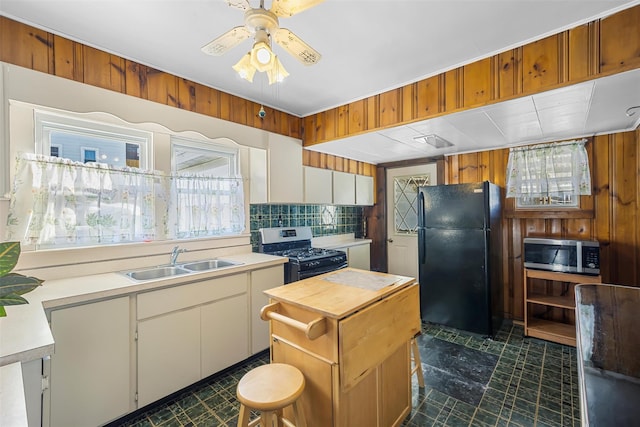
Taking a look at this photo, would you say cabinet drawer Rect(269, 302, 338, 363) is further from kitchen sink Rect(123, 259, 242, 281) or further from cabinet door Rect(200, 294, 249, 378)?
kitchen sink Rect(123, 259, 242, 281)

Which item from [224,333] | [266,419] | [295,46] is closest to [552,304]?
[266,419]

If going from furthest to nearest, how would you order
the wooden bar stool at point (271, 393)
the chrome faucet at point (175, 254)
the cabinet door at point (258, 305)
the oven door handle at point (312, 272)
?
the oven door handle at point (312, 272) → the cabinet door at point (258, 305) → the chrome faucet at point (175, 254) → the wooden bar stool at point (271, 393)

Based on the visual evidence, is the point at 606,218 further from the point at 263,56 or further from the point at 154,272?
the point at 154,272

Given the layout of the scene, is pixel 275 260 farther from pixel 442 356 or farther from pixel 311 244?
pixel 442 356

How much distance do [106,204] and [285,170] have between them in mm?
1695

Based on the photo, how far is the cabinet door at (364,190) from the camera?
4.36m

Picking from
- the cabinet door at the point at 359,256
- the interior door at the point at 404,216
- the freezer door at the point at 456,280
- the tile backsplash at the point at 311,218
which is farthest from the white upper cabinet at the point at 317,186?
the freezer door at the point at 456,280

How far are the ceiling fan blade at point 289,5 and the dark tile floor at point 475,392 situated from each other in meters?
2.38

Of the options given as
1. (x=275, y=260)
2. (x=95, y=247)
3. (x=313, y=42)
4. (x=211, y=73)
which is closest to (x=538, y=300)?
(x=275, y=260)

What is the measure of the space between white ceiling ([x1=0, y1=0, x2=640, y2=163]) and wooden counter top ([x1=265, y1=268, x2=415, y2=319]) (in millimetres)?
1516

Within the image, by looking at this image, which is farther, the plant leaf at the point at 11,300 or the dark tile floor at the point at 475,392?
the dark tile floor at the point at 475,392

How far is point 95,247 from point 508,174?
412cm

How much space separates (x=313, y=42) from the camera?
1.97 metres

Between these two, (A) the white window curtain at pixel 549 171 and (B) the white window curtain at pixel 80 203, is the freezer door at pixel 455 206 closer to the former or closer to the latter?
(A) the white window curtain at pixel 549 171
